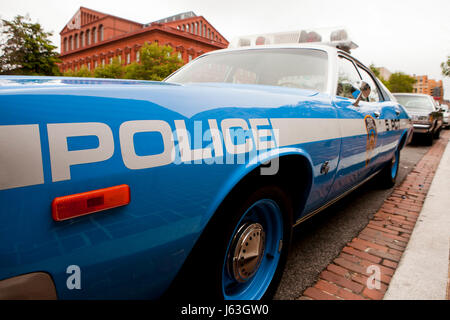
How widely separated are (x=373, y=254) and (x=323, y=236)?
1.46 ft

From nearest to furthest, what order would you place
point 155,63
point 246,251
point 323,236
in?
point 246,251, point 323,236, point 155,63

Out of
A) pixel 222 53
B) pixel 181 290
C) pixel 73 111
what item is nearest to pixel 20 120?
pixel 73 111

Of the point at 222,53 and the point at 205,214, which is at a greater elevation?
the point at 222,53

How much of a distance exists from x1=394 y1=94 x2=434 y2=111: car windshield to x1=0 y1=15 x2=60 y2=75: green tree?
2081 cm

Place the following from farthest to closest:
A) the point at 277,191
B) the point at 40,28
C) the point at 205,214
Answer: the point at 40,28 < the point at 277,191 < the point at 205,214

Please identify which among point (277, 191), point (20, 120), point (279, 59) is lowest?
point (277, 191)

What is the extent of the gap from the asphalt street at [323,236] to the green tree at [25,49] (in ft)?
68.3

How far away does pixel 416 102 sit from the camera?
10.4m

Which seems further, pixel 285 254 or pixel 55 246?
pixel 285 254

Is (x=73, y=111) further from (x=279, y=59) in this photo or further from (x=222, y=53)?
(x=222, y=53)

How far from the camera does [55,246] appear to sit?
80 cm

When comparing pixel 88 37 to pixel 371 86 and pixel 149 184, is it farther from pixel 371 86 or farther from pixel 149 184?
pixel 149 184

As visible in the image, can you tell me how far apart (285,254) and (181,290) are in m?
0.77

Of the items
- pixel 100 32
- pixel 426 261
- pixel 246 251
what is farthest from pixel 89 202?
pixel 100 32
